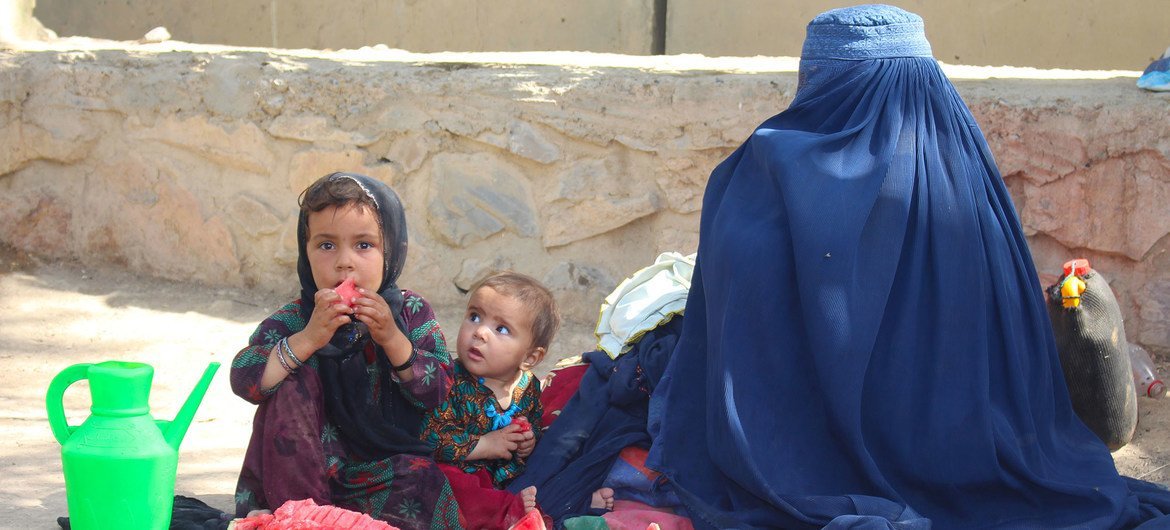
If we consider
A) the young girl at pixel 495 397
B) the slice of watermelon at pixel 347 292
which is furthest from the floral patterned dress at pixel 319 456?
the slice of watermelon at pixel 347 292

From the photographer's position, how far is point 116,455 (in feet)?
8.45

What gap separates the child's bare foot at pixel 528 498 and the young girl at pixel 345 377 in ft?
0.58

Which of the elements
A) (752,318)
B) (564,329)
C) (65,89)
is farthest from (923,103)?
(65,89)

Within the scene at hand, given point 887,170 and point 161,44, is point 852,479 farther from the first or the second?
point 161,44

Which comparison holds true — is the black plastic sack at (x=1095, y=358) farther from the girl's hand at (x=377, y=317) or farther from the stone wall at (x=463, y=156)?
the girl's hand at (x=377, y=317)

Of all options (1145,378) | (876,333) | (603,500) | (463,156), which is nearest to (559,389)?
(603,500)

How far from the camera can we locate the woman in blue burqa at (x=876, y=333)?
2.67m

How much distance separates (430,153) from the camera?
4.64m

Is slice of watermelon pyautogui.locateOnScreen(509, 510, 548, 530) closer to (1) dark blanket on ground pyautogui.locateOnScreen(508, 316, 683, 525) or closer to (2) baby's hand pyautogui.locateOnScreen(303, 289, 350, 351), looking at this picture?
(1) dark blanket on ground pyautogui.locateOnScreen(508, 316, 683, 525)

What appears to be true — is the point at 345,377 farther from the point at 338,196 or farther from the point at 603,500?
the point at 603,500

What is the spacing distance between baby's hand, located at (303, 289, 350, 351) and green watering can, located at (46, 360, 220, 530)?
1.17 ft

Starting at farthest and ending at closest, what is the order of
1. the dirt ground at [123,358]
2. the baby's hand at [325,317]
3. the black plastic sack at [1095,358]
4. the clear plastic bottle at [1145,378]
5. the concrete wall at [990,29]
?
the concrete wall at [990,29], the clear plastic bottle at [1145,378], the dirt ground at [123,358], the black plastic sack at [1095,358], the baby's hand at [325,317]

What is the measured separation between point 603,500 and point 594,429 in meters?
0.21

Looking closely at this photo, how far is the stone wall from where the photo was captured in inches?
153
